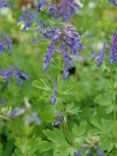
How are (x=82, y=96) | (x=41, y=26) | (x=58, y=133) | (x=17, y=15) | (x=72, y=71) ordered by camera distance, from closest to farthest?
1. (x=58, y=133)
2. (x=41, y=26)
3. (x=82, y=96)
4. (x=17, y=15)
5. (x=72, y=71)

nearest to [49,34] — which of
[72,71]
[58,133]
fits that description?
[58,133]

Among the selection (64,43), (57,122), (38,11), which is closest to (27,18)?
(38,11)

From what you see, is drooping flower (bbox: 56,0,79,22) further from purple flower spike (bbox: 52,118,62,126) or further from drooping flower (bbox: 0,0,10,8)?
purple flower spike (bbox: 52,118,62,126)

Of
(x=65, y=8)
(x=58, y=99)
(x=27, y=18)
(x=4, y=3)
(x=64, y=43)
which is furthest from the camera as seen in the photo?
(x=27, y=18)

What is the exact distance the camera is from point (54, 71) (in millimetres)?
2992

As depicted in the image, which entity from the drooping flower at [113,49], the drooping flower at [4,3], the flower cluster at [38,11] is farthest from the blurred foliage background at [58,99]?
the drooping flower at [4,3]

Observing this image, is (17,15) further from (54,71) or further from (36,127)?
(54,71)

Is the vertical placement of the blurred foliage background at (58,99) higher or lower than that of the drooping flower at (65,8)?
lower

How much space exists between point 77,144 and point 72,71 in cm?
301

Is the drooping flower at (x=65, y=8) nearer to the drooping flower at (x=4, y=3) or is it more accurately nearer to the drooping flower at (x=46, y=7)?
the drooping flower at (x=46, y=7)

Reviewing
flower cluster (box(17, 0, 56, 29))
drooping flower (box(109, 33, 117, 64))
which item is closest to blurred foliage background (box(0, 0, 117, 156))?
flower cluster (box(17, 0, 56, 29))

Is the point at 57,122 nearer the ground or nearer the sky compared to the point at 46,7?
nearer the ground

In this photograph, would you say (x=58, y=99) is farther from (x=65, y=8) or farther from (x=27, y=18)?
(x=27, y=18)

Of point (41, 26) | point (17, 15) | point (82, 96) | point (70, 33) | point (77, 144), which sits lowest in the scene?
point (77, 144)
